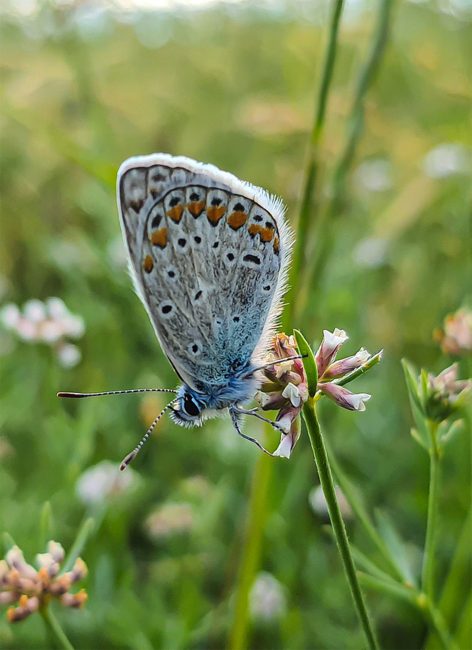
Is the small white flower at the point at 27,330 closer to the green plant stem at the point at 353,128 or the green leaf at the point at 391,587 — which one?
the green plant stem at the point at 353,128

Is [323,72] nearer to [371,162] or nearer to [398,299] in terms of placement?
[398,299]

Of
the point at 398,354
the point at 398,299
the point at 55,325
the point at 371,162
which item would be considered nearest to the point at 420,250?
the point at 398,299

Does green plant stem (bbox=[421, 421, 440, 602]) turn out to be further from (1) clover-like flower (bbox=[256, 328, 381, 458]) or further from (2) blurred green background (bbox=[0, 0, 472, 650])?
(2) blurred green background (bbox=[0, 0, 472, 650])

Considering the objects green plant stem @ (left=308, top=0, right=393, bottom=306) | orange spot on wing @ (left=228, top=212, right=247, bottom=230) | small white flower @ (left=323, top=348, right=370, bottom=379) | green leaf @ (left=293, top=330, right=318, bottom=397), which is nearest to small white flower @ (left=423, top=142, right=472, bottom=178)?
green plant stem @ (left=308, top=0, right=393, bottom=306)

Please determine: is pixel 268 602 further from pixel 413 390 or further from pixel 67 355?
pixel 413 390

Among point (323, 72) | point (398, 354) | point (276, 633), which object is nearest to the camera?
point (323, 72)

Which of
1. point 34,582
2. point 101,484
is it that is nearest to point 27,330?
point 101,484

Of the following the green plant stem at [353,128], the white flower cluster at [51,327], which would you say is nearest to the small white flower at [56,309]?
the white flower cluster at [51,327]
